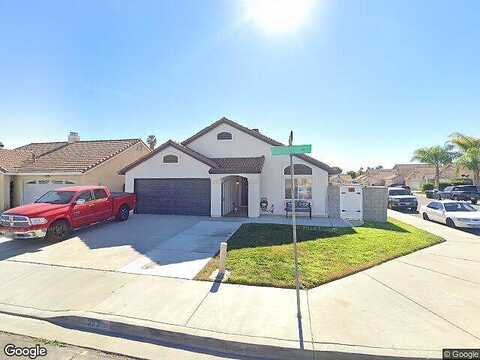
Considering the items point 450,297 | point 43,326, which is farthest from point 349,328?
point 43,326

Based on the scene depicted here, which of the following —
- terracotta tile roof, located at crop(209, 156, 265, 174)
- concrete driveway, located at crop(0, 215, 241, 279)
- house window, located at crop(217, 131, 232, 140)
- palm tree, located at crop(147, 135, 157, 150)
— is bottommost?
concrete driveway, located at crop(0, 215, 241, 279)

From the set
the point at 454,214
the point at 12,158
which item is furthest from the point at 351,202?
the point at 12,158

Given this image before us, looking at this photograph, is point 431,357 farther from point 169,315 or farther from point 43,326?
point 43,326

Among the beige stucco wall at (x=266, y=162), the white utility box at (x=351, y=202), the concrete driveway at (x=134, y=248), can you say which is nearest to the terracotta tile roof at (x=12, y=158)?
the concrete driveway at (x=134, y=248)

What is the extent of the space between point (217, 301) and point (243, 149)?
12936 millimetres

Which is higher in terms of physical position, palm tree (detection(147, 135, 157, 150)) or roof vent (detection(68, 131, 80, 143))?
palm tree (detection(147, 135, 157, 150))

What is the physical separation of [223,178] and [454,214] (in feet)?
40.3

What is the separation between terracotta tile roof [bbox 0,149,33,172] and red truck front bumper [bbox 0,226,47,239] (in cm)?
1121

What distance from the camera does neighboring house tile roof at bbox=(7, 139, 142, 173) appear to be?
700 inches

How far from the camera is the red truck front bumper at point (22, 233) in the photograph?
Answer: 9320 mm

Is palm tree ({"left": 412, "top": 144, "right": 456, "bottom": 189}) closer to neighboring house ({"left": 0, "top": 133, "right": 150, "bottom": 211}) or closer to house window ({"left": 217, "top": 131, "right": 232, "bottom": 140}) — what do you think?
house window ({"left": 217, "top": 131, "right": 232, "bottom": 140})

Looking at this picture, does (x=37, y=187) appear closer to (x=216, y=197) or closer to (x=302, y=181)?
(x=216, y=197)

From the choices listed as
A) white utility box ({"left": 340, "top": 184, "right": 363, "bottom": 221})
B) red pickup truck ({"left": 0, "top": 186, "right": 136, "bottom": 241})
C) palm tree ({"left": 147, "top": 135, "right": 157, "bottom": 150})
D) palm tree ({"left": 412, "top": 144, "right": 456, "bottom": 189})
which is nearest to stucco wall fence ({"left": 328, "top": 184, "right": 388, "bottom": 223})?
white utility box ({"left": 340, "top": 184, "right": 363, "bottom": 221})

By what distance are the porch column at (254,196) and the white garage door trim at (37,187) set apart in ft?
38.1
